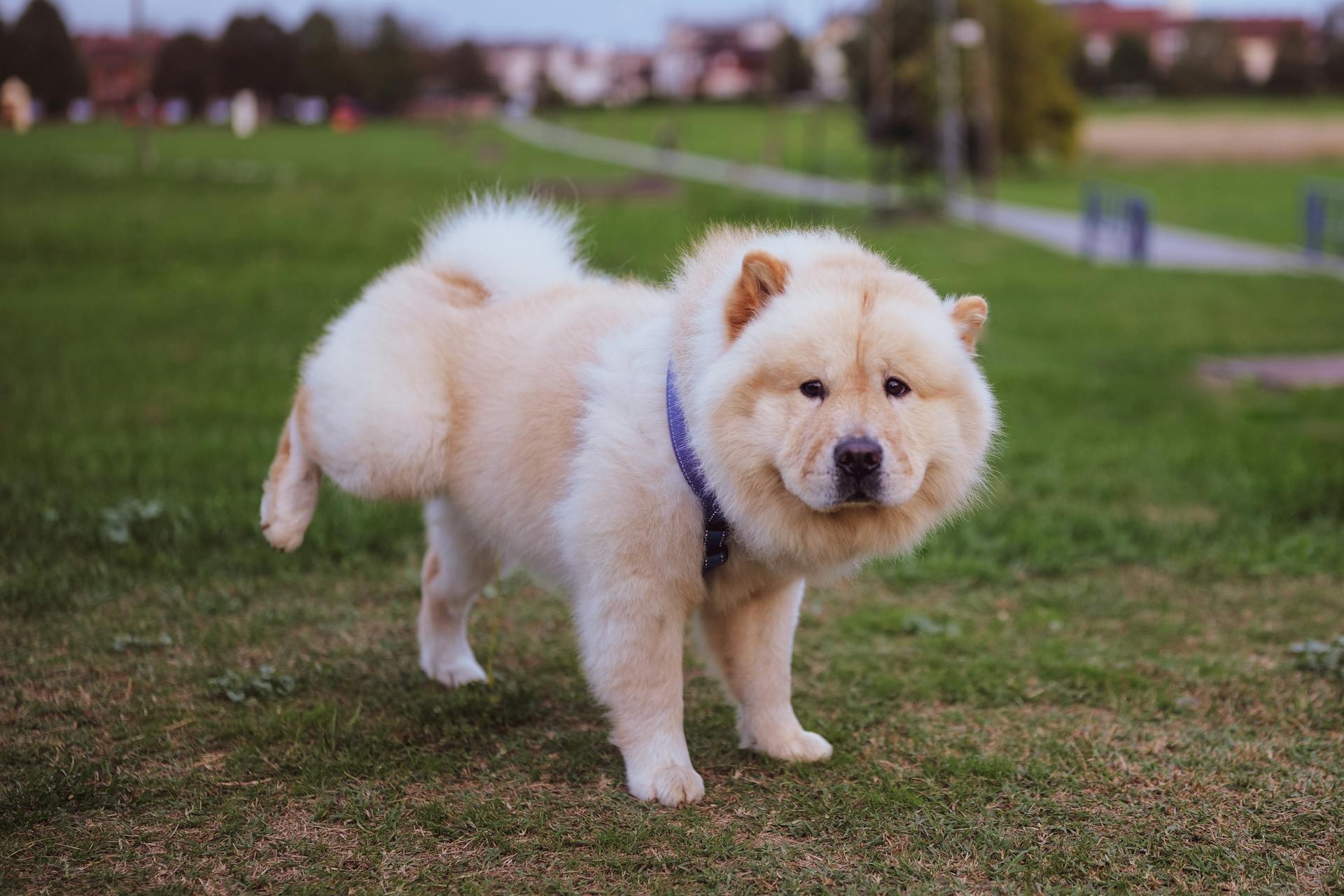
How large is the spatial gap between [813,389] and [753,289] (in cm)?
33

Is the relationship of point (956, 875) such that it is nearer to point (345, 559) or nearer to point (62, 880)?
point (62, 880)

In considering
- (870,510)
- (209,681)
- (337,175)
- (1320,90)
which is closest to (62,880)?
(209,681)

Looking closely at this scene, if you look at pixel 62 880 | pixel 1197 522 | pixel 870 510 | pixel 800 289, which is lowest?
pixel 1197 522

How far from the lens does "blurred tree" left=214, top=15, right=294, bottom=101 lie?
61219 millimetres

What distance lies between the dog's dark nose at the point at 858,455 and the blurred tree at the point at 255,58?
61.9m

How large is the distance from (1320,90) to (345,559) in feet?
311

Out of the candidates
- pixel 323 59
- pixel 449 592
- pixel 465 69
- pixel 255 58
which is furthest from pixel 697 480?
pixel 465 69

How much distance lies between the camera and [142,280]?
1452 cm

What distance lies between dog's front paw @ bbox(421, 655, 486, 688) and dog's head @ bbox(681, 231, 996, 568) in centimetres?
159

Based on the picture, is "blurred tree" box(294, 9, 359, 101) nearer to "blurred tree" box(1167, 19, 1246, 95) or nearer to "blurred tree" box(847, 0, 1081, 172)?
"blurred tree" box(847, 0, 1081, 172)

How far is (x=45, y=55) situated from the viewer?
61.6 feet

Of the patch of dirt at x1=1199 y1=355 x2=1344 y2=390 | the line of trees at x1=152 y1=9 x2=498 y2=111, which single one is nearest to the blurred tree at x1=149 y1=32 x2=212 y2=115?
the line of trees at x1=152 y1=9 x2=498 y2=111

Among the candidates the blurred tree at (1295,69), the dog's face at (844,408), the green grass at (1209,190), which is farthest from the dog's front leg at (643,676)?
the blurred tree at (1295,69)

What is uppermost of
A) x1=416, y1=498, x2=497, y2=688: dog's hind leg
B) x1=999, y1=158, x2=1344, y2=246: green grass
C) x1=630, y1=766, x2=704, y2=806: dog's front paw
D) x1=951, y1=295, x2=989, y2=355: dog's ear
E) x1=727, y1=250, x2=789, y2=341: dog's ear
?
x1=727, y1=250, x2=789, y2=341: dog's ear
